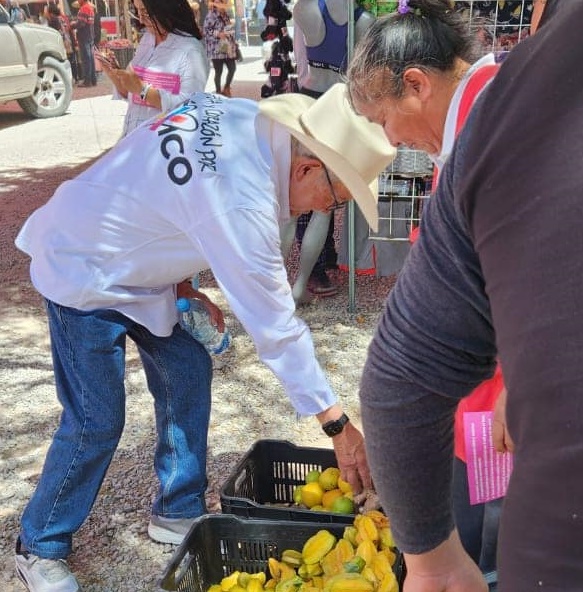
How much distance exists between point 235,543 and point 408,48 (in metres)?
1.51

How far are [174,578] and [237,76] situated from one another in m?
16.5

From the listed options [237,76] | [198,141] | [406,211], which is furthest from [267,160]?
[237,76]

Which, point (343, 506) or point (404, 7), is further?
point (343, 506)

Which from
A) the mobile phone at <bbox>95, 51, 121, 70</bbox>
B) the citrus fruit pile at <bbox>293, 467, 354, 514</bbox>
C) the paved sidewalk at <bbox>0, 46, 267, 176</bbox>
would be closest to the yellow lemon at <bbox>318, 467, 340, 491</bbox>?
the citrus fruit pile at <bbox>293, 467, 354, 514</bbox>

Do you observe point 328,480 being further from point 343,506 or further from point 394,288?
point 394,288

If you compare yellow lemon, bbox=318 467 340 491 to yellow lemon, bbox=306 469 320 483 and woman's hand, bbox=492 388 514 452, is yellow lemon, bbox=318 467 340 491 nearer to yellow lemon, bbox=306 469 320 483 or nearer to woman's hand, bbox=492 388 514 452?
yellow lemon, bbox=306 469 320 483

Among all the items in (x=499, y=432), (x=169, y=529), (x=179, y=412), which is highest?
(x=499, y=432)

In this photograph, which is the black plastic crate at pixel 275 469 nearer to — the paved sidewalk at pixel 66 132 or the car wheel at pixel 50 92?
the paved sidewalk at pixel 66 132

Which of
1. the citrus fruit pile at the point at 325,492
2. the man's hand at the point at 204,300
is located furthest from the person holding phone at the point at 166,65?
the citrus fruit pile at the point at 325,492

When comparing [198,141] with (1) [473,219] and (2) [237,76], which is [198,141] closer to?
(1) [473,219]

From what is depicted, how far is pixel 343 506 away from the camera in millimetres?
2373

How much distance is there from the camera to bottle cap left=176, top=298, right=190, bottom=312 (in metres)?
2.44

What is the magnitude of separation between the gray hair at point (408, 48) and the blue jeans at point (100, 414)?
1.01 meters

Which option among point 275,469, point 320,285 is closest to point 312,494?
point 275,469
